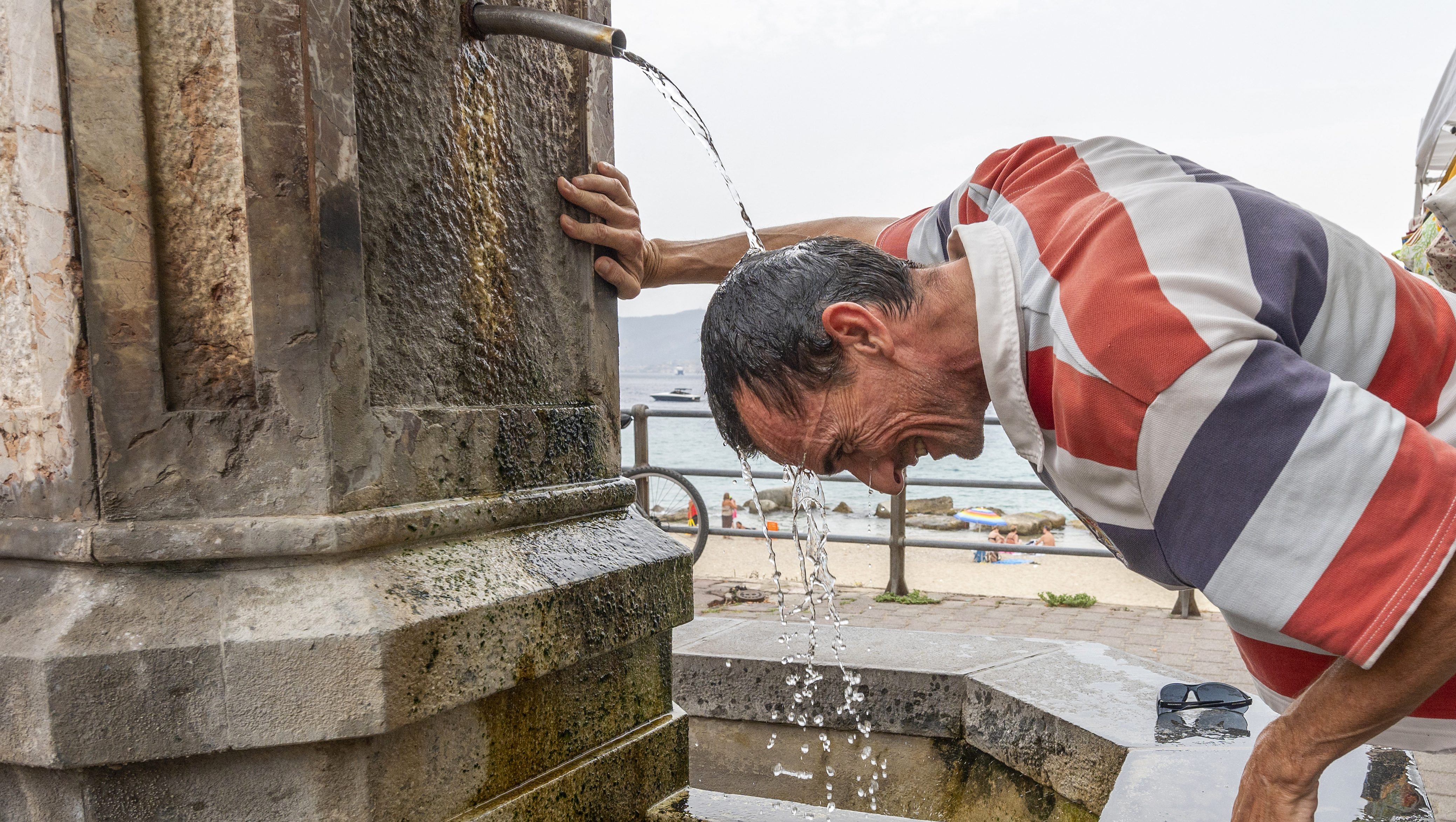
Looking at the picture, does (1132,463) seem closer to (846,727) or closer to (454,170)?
(454,170)

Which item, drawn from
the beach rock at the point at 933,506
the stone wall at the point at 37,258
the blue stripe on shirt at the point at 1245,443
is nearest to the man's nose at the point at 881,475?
the blue stripe on shirt at the point at 1245,443

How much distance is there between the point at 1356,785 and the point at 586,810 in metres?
1.35

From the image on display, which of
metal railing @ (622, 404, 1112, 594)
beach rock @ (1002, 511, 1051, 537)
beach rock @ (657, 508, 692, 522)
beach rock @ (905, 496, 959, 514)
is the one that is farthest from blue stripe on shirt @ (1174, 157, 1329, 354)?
beach rock @ (905, 496, 959, 514)

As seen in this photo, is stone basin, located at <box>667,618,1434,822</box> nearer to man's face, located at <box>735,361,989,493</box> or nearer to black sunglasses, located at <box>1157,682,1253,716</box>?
black sunglasses, located at <box>1157,682,1253,716</box>

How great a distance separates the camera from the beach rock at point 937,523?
14.6m

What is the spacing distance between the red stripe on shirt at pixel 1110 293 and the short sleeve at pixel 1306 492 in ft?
0.10

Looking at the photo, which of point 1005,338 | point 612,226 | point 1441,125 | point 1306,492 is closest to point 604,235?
point 612,226

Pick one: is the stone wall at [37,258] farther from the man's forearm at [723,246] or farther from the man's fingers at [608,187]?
the man's forearm at [723,246]

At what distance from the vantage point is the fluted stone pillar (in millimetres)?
1143

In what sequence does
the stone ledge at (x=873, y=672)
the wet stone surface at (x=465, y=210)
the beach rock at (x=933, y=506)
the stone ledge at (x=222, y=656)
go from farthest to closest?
the beach rock at (x=933, y=506) < the stone ledge at (x=873, y=672) < the wet stone surface at (x=465, y=210) < the stone ledge at (x=222, y=656)

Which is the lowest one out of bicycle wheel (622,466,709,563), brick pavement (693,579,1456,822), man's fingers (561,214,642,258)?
brick pavement (693,579,1456,822)

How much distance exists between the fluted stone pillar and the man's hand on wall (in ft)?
1.20

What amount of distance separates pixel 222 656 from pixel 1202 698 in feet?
6.52

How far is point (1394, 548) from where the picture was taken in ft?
3.25
